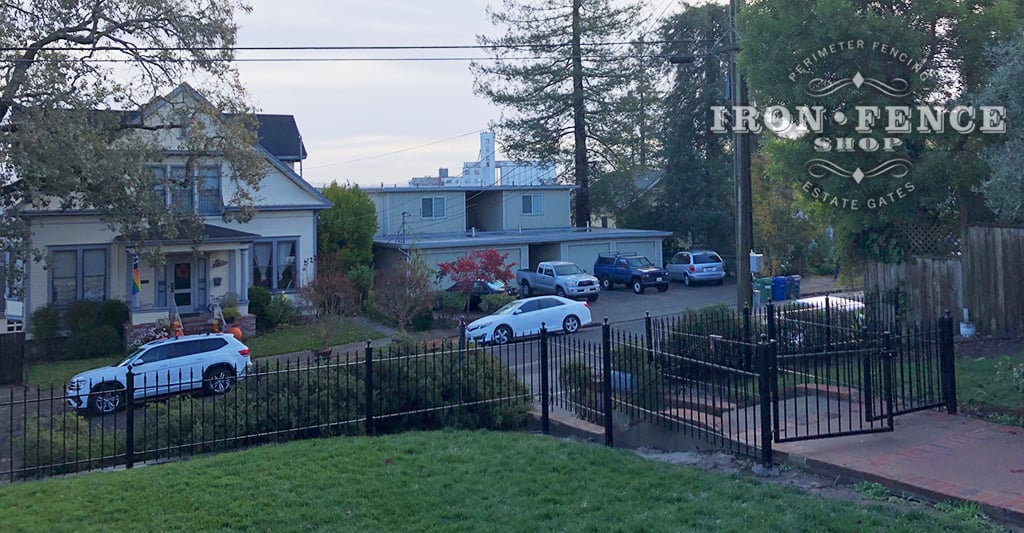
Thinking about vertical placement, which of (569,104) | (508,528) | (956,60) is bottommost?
(508,528)

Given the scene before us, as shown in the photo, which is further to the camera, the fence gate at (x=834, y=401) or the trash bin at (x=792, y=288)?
the trash bin at (x=792, y=288)

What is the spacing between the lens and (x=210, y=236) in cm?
2877

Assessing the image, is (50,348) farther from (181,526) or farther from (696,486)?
(696,486)

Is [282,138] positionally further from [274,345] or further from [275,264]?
[274,345]

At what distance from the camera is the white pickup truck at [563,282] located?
1378 inches

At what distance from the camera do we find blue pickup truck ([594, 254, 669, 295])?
126 ft

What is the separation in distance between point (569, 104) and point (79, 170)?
30782mm

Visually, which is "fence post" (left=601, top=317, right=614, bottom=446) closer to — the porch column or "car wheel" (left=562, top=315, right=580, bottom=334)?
"car wheel" (left=562, top=315, right=580, bottom=334)

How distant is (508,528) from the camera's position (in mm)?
6742

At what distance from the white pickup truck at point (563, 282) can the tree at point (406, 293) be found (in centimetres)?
888

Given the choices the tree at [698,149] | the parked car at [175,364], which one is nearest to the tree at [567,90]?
the tree at [698,149]

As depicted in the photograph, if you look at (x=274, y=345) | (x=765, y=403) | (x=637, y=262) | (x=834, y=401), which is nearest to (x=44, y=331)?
(x=274, y=345)

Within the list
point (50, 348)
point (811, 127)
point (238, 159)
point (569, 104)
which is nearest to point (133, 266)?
point (50, 348)

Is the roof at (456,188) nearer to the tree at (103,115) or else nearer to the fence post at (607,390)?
the tree at (103,115)
